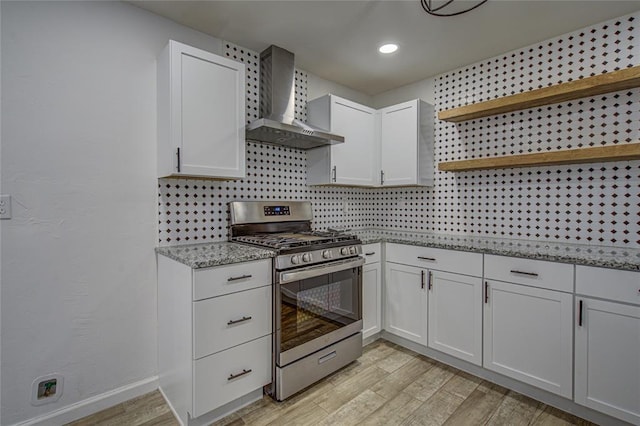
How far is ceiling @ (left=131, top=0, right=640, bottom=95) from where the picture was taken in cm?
198

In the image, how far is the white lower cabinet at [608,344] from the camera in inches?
64.6

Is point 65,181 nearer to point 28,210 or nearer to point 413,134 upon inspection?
point 28,210

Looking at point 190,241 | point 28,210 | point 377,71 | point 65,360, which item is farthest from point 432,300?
point 28,210

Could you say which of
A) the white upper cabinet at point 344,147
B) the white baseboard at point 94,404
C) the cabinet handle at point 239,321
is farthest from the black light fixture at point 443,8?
the white baseboard at point 94,404

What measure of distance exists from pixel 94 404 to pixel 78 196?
1.26 m

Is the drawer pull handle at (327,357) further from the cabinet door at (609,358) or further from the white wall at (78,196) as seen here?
the cabinet door at (609,358)

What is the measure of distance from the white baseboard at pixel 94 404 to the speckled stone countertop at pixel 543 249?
1.89 metres

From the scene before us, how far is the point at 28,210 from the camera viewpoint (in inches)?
65.8

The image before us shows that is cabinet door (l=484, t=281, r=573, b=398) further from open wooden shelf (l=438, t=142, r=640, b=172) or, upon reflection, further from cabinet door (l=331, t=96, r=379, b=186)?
cabinet door (l=331, t=96, r=379, b=186)

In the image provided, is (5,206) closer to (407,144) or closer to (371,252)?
(371,252)

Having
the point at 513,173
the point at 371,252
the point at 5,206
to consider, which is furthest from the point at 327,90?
the point at 5,206

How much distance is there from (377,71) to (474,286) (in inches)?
83.5

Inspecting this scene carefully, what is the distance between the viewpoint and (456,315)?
7.72ft

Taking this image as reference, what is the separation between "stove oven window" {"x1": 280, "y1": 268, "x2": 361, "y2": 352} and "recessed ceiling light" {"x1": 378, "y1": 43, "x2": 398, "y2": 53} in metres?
1.82
